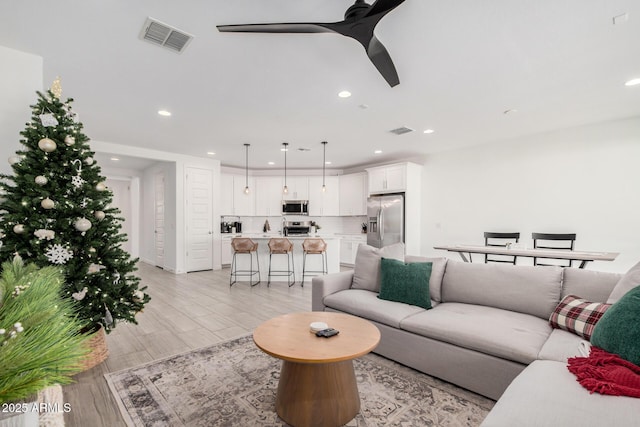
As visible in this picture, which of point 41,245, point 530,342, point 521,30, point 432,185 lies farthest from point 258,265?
point 521,30

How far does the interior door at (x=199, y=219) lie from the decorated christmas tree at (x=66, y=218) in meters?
4.32

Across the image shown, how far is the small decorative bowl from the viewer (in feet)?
6.61

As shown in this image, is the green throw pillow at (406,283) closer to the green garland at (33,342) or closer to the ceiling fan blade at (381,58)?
the ceiling fan blade at (381,58)

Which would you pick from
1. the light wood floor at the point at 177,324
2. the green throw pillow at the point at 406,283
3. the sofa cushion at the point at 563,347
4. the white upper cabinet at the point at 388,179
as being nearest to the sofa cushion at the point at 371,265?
the green throw pillow at the point at 406,283

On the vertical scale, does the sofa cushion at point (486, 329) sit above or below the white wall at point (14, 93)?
below

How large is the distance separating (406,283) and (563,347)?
121cm

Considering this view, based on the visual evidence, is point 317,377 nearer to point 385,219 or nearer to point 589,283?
point 589,283

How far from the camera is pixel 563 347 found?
1840 millimetres

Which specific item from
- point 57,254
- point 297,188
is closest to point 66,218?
point 57,254

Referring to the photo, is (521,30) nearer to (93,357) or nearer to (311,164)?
(93,357)

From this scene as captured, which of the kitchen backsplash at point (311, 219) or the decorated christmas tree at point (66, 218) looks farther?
the kitchen backsplash at point (311, 219)

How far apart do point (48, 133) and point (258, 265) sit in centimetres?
397

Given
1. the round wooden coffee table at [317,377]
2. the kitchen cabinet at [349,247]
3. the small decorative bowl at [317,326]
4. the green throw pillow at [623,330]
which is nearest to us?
the green throw pillow at [623,330]

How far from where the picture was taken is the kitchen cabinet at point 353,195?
784 cm
